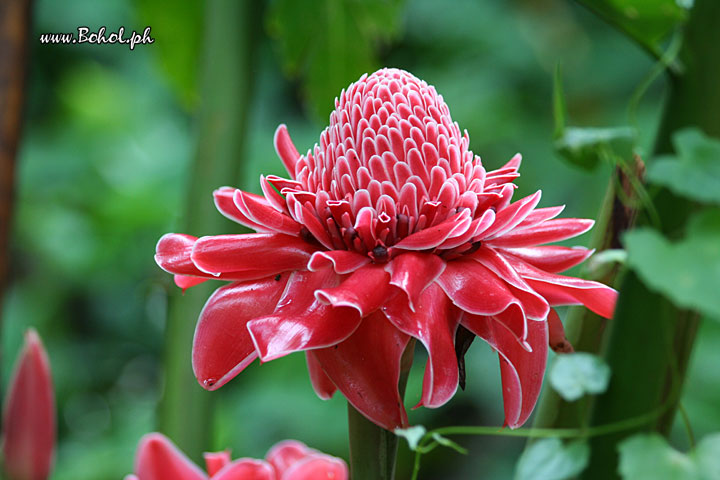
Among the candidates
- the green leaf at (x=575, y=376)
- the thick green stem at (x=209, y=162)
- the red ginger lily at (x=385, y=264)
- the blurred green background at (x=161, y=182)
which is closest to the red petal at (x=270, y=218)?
the red ginger lily at (x=385, y=264)

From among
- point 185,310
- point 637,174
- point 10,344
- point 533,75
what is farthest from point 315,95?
point 10,344

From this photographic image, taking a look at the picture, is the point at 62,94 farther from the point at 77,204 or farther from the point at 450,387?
the point at 450,387

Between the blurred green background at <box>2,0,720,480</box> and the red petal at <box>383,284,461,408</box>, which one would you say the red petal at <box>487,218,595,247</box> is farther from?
the blurred green background at <box>2,0,720,480</box>

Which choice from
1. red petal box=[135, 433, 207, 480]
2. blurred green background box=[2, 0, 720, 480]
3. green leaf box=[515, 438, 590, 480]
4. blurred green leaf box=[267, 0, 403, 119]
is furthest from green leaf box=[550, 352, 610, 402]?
blurred green background box=[2, 0, 720, 480]

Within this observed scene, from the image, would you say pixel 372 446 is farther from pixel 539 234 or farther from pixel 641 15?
pixel 641 15

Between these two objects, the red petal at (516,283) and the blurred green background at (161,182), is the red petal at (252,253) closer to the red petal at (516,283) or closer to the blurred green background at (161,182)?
the red petal at (516,283)

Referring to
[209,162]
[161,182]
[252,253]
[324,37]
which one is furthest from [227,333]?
[161,182]
